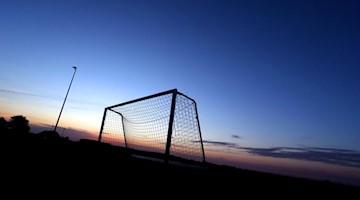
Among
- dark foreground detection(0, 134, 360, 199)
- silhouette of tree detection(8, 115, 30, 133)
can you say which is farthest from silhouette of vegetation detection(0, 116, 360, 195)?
silhouette of tree detection(8, 115, 30, 133)

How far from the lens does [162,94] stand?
10.9 metres

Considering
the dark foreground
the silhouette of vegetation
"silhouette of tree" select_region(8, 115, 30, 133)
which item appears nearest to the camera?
the dark foreground

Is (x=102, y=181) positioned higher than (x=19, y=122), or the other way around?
(x=19, y=122)

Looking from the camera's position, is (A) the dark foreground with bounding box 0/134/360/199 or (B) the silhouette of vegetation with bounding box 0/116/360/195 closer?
(A) the dark foreground with bounding box 0/134/360/199

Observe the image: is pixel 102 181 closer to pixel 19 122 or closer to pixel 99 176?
pixel 99 176

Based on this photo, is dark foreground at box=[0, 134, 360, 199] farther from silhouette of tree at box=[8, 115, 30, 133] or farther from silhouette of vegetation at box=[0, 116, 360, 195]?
silhouette of tree at box=[8, 115, 30, 133]

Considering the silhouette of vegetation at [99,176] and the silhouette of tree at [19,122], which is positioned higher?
the silhouette of tree at [19,122]

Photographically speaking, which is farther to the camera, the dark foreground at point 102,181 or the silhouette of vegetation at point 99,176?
the silhouette of vegetation at point 99,176

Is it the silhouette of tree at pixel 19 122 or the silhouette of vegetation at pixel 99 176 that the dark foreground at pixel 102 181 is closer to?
the silhouette of vegetation at pixel 99 176

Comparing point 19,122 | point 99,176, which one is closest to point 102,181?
point 99,176

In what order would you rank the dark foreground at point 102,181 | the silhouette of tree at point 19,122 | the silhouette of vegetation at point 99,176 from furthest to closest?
the silhouette of tree at point 19,122 → the silhouette of vegetation at point 99,176 → the dark foreground at point 102,181

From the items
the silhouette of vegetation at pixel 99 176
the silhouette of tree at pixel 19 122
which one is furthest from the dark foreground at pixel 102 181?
the silhouette of tree at pixel 19 122

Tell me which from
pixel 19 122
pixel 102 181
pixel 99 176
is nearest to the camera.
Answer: pixel 102 181

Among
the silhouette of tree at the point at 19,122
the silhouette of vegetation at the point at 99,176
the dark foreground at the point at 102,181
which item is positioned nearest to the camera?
the dark foreground at the point at 102,181
